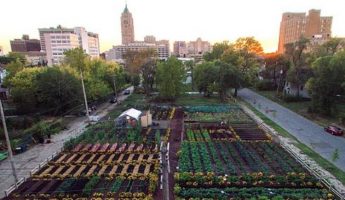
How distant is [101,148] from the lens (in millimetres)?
21391

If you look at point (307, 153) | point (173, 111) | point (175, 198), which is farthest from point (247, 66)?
point (175, 198)

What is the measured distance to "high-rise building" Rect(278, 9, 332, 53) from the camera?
11456 centimetres

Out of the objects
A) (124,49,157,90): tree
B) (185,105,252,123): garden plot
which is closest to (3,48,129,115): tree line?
(124,49,157,90): tree

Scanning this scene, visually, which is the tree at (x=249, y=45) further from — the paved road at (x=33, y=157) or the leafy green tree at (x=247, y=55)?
the paved road at (x=33, y=157)

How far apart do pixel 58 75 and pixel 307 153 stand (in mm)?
32671

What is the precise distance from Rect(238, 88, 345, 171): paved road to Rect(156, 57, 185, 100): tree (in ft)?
48.3

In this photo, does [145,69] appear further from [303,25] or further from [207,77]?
[303,25]

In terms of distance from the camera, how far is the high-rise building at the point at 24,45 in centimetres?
15862

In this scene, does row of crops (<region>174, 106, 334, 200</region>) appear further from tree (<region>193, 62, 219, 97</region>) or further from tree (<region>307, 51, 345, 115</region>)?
tree (<region>193, 62, 219, 97</region>)

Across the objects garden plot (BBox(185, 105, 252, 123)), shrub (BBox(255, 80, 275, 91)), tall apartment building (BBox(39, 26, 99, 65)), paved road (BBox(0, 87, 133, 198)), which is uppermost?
tall apartment building (BBox(39, 26, 99, 65))

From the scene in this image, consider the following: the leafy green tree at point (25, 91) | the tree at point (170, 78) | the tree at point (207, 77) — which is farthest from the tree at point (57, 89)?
the tree at point (207, 77)

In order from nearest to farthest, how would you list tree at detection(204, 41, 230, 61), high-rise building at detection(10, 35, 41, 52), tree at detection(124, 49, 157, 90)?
tree at detection(124, 49, 157, 90) → tree at detection(204, 41, 230, 61) → high-rise building at detection(10, 35, 41, 52)

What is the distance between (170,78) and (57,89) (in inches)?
739

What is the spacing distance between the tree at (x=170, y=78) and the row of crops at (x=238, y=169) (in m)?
16.7
